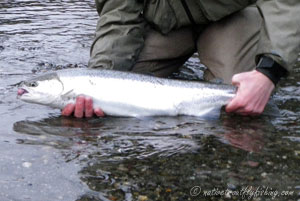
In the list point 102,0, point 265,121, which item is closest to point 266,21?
point 265,121

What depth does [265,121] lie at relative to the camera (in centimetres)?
394

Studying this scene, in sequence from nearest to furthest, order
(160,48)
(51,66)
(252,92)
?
(252,92)
(160,48)
(51,66)

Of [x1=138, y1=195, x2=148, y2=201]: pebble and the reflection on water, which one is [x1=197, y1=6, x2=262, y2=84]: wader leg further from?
[x1=138, y1=195, x2=148, y2=201]: pebble

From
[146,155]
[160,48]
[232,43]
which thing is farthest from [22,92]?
[232,43]

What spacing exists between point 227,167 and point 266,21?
4.69 ft

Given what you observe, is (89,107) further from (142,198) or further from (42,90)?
(142,198)

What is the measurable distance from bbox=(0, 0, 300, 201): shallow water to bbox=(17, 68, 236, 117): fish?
10cm

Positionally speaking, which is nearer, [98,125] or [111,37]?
[98,125]

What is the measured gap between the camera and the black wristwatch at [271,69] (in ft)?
11.9

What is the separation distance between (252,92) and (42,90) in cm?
167

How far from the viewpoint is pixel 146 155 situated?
323 centimetres

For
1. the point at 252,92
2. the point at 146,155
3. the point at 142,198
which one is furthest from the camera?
the point at 252,92

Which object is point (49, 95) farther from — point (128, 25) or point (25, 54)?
point (25, 54)

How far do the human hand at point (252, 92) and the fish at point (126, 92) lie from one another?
0.23 metres
